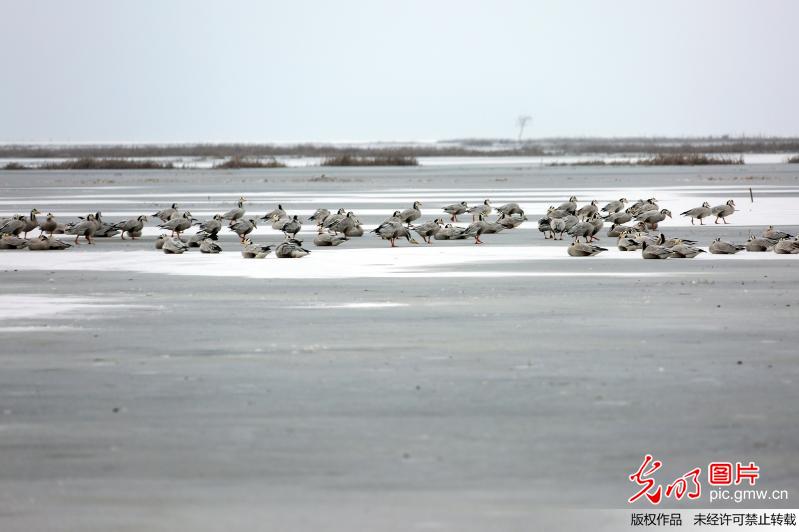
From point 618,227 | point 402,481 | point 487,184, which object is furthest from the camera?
point 487,184

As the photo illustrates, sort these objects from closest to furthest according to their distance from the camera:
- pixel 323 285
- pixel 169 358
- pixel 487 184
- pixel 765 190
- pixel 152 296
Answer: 1. pixel 169 358
2. pixel 152 296
3. pixel 323 285
4. pixel 765 190
5. pixel 487 184

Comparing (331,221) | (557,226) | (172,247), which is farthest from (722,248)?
(172,247)

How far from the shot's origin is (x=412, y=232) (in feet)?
105

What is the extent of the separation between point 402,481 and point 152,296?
10721 mm

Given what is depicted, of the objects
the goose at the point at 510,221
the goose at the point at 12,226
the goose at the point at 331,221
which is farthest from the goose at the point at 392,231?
the goose at the point at 12,226

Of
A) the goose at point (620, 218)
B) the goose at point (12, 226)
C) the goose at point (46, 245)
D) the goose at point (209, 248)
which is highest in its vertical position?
the goose at point (620, 218)

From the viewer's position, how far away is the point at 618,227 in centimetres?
3031

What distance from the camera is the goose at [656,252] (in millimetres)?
23219

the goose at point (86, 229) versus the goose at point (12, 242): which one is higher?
the goose at point (86, 229)

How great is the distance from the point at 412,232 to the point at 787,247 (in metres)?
11.2

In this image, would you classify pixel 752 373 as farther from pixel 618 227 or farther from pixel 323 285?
pixel 618 227

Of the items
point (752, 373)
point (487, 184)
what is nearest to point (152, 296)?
point (752, 373)

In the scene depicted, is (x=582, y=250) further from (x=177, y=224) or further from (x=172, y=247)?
(x=177, y=224)

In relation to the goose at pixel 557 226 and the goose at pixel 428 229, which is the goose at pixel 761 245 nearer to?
the goose at pixel 557 226
